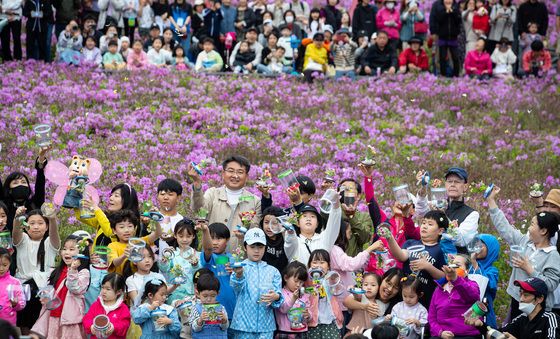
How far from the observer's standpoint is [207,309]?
11289mm

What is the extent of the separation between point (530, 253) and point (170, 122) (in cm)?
970

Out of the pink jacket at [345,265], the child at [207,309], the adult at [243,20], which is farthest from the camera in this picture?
the adult at [243,20]

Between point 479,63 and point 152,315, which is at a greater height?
point 479,63

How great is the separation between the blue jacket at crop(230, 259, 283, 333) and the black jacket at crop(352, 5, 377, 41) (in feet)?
47.2

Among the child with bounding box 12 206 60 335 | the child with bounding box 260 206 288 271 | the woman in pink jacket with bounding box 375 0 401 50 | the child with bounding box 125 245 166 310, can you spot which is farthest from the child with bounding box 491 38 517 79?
the child with bounding box 125 245 166 310

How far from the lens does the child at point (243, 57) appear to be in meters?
23.8

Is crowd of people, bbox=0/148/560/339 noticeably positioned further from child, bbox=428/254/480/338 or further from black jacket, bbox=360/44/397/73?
black jacket, bbox=360/44/397/73

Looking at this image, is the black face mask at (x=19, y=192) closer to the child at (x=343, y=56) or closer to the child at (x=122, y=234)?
the child at (x=122, y=234)

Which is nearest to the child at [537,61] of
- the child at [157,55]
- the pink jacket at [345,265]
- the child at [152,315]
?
the child at [157,55]

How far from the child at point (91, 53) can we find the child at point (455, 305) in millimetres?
13185

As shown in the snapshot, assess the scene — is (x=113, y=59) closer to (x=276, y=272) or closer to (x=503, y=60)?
(x=503, y=60)

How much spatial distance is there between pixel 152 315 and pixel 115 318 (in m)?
A: 0.42

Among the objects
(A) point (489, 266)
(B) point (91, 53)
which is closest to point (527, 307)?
(A) point (489, 266)

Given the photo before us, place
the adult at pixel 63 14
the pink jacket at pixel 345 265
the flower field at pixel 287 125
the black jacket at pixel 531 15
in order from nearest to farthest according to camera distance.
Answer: the pink jacket at pixel 345 265
the flower field at pixel 287 125
the adult at pixel 63 14
the black jacket at pixel 531 15
